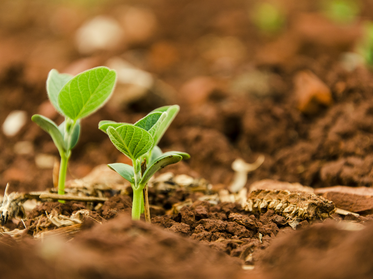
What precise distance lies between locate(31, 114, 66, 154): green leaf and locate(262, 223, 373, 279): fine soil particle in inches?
35.0

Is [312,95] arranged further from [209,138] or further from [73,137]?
[73,137]

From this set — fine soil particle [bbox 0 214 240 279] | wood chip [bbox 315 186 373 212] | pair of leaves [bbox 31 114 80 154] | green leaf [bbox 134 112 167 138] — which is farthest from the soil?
green leaf [bbox 134 112 167 138]

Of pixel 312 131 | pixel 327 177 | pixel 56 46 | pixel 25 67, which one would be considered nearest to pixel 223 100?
pixel 312 131

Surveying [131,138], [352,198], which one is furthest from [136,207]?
[352,198]

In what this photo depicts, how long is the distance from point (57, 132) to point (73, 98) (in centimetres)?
16

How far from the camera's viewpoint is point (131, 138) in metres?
0.99

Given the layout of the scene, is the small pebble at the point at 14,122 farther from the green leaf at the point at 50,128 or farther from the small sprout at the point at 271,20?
the small sprout at the point at 271,20

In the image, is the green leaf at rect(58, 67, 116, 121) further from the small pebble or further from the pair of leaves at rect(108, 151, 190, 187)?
the small pebble

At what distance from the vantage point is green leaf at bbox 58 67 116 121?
3.69 feet

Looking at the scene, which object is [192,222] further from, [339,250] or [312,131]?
[312,131]

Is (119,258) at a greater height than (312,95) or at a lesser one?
lesser

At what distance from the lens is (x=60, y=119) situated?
2.22 meters

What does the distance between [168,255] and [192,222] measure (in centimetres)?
40

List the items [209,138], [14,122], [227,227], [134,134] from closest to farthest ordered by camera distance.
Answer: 1. [134,134]
2. [227,227]
3. [209,138]
4. [14,122]
